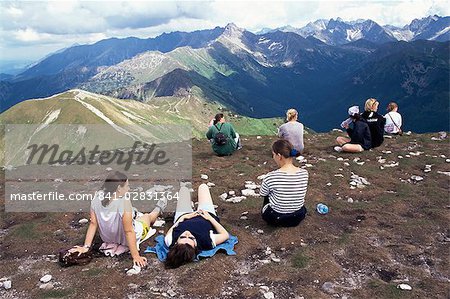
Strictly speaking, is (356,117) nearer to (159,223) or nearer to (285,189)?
(285,189)

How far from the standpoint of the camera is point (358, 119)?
19.5 m

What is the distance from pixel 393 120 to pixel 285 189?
1658cm

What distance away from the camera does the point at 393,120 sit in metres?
23.7

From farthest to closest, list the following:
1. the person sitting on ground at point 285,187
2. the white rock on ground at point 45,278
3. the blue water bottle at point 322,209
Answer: the blue water bottle at point 322,209, the person sitting on ground at point 285,187, the white rock on ground at point 45,278

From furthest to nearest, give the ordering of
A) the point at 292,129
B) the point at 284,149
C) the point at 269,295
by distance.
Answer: the point at 292,129 → the point at 284,149 → the point at 269,295

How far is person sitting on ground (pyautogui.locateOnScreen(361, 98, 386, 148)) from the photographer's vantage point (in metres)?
19.5

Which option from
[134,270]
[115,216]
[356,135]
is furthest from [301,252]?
[356,135]

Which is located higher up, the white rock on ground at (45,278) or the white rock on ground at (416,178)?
the white rock on ground at (416,178)

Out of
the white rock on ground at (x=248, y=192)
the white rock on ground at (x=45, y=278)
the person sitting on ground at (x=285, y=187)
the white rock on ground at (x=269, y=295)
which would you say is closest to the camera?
the white rock on ground at (x=269, y=295)

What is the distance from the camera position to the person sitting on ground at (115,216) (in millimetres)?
9096

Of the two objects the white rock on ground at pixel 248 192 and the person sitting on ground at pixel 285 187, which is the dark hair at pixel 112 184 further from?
the white rock on ground at pixel 248 192

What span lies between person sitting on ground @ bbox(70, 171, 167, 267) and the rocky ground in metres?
0.55

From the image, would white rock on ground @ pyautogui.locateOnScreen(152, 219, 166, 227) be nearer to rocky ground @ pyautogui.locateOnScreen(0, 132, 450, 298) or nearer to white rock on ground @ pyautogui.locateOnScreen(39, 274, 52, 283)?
rocky ground @ pyautogui.locateOnScreen(0, 132, 450, 298)

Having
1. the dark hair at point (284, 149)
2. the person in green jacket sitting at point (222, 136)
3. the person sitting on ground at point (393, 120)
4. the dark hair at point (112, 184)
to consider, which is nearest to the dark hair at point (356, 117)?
the person sitting on ground at point (393, 120)
